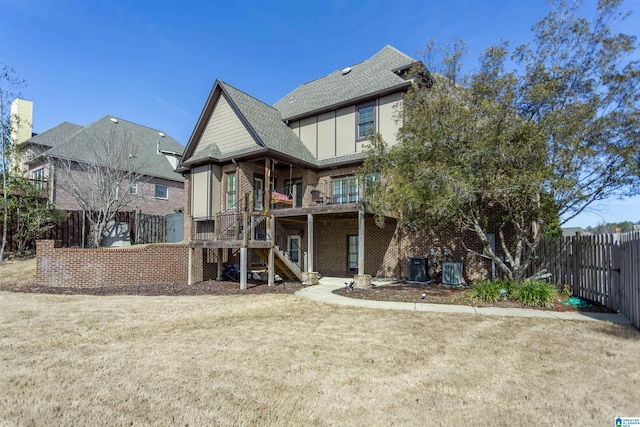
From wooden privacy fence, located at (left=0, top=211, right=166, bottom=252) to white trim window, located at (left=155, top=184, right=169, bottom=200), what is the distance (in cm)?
384

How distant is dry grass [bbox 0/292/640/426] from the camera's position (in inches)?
124

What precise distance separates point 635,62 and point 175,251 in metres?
15.4

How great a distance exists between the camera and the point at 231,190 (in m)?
16.0

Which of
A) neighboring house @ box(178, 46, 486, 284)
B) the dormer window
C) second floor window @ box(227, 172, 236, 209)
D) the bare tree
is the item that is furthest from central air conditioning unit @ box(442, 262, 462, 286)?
the bare tree

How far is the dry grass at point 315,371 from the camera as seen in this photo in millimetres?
3156

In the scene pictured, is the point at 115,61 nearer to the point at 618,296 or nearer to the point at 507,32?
the point at 507,32

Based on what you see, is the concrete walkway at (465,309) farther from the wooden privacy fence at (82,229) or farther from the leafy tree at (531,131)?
the wooden privacy fence at (82,229)

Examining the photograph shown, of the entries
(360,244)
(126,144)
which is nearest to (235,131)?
(126,144)

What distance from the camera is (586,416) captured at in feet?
10.2

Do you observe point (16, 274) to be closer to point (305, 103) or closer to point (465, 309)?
point (305, 103)

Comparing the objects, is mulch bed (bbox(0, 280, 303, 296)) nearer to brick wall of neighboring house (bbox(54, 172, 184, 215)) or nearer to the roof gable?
the roof gable

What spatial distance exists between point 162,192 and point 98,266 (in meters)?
13.8

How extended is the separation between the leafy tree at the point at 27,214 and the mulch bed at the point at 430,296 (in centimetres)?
1582

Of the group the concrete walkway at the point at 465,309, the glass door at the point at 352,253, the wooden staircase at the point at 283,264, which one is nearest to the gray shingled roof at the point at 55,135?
the wooden staircase at the point at 283,264
